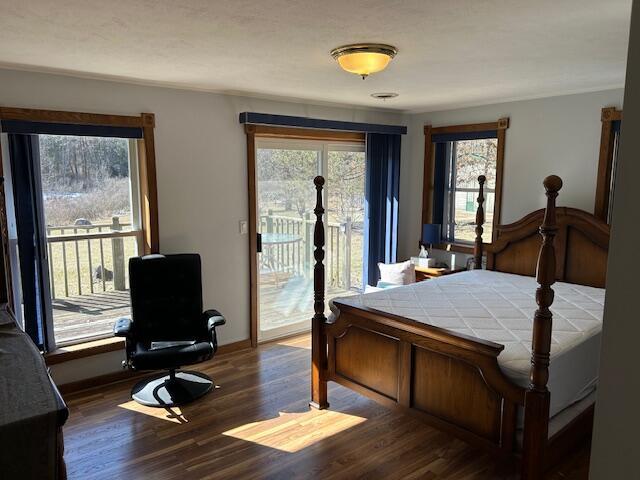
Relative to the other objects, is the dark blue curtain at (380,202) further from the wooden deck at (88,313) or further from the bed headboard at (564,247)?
the wooden deck at (88,313)

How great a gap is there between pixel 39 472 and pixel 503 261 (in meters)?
4.12

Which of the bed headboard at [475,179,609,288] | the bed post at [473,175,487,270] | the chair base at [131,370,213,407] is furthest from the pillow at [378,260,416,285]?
the chair base at [131,370,213,407]

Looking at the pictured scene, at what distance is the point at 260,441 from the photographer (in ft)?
9.82

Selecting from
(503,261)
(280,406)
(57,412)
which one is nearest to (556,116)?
(503,261)

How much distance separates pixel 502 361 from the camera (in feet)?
8.12

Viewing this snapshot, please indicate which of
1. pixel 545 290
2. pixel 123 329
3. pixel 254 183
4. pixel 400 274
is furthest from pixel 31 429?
pixel 400 274

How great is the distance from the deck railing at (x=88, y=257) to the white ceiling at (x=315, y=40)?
1.17 metres

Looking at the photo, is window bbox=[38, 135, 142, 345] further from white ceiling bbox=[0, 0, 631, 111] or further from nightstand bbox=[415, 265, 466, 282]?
nightstand bbox=[415, 265, 466, 282]

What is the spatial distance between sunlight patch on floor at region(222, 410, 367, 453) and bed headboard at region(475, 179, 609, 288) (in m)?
2.09

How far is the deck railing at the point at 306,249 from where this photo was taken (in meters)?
4.77

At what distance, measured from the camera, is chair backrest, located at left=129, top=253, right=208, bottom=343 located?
3.62 meters

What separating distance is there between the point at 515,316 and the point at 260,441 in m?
1.83

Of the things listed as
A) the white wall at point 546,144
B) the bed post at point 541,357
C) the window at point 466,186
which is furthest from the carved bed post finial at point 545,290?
the window at point 466,186

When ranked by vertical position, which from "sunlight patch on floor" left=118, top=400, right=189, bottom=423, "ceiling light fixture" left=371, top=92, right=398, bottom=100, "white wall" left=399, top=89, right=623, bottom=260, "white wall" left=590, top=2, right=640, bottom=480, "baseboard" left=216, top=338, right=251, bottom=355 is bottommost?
"sunlight patch on floor" left=118, top=400, right=189, bottom=423
